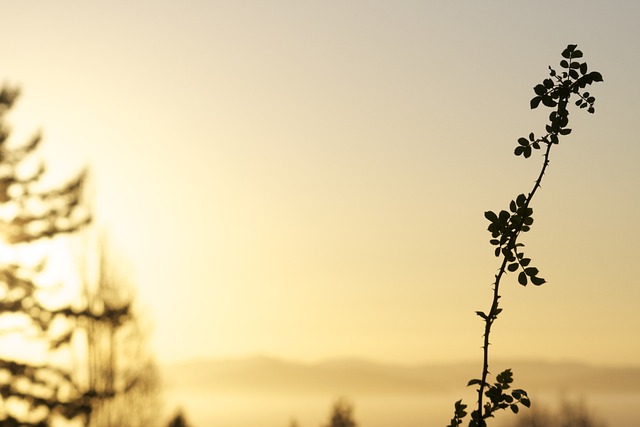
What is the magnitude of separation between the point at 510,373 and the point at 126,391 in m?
26.1

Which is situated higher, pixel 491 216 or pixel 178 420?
pixel 178 420

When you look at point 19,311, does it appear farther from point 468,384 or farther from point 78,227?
point 468,384

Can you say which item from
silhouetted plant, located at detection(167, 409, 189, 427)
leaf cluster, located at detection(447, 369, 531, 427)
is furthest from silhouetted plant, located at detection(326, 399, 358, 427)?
leaf cluster, located at detection(447, 369, 531, 427)

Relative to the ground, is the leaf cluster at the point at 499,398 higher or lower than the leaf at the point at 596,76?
lower

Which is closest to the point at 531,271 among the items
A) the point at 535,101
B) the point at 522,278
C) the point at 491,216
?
the point at 522,278

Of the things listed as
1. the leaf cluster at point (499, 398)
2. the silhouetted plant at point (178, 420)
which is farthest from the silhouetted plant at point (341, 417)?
the leaf cluster at point (499, 398)

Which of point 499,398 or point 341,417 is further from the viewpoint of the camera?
point 341,417

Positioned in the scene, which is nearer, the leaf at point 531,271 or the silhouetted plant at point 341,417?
the leaf at point 531,271

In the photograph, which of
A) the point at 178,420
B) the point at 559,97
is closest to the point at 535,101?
the point at 559,97

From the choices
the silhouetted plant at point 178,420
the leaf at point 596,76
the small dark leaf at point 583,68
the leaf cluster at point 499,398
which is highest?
the small dark leaf at point 583,68

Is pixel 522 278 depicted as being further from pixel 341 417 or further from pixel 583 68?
pixel 341 417

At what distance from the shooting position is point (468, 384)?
11.3ft

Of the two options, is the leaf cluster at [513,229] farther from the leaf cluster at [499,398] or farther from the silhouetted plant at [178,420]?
the silhouetted plant at [178,420]

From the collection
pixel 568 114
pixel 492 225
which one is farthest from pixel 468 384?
pixel 568 114
